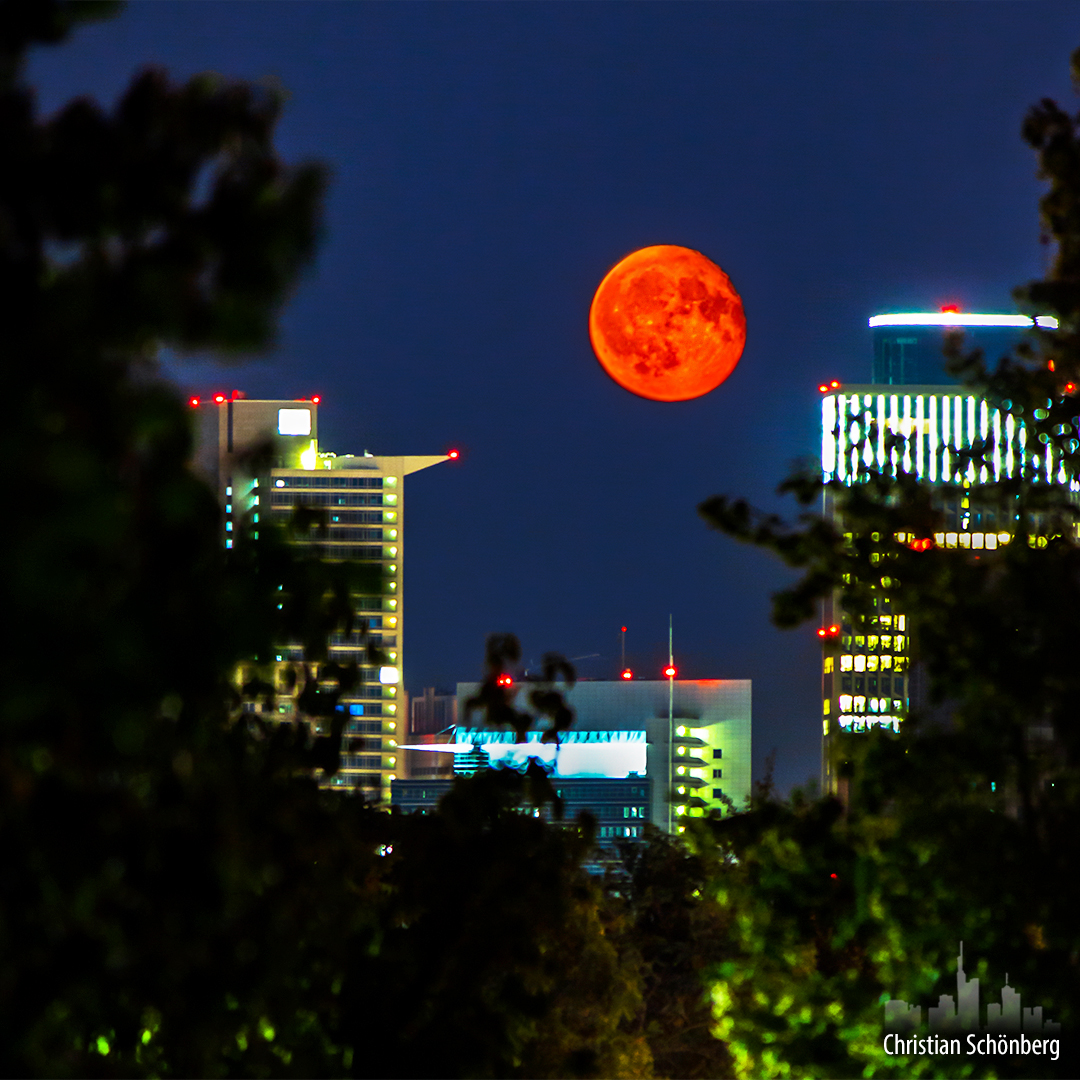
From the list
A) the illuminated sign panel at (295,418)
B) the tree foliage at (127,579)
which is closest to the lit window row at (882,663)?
the tree foliage at (127,579)

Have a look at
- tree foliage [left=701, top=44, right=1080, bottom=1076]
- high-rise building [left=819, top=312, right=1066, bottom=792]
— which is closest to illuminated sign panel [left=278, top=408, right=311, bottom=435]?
→ high-rise building [left=819, top=312, right=1066, bottom=792]

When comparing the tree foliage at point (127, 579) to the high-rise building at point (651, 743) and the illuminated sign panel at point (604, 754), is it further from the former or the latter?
the illuminated sign panel at point (604, 754)

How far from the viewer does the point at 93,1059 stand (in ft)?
15.7

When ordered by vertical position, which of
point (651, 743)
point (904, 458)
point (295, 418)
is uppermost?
point (295, 418)

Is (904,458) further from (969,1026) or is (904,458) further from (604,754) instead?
(604,754)

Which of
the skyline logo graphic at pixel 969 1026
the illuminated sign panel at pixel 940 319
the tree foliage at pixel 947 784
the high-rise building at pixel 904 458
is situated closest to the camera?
the tree foliage at pixel 947 784

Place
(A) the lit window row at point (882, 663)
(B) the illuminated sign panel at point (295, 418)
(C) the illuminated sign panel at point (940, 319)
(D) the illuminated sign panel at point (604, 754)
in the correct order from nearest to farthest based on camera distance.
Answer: (A) the lit window row at point (882, 663)
(C) the illuminated sign panel at point (940, 319)
(D) the illuminated sign panel at point (604, 754)
(B) the illuminated sign panel at point (295, 418)

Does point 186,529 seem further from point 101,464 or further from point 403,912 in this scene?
point 403,912

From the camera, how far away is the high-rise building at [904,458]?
8125 millimetres

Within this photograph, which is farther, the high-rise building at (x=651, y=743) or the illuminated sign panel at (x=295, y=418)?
the illuminated sign panel at (x=295, y=418)

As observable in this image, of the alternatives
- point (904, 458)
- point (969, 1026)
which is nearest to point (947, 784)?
point (969, 1026)

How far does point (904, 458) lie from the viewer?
28.3ft

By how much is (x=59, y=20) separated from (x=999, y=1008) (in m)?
5.84

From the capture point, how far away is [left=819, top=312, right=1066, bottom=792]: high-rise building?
8125 mm
